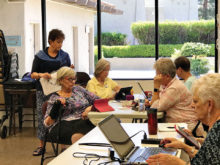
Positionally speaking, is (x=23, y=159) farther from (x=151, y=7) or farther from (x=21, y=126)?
(x=151, y=7)

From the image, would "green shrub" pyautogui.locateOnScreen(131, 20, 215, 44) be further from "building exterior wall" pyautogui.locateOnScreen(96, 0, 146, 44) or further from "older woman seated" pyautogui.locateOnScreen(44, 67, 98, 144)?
"older woman seated" pyautogui.locateOnScreen(44, 67, 98, 144)

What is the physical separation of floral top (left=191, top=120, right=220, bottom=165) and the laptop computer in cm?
45

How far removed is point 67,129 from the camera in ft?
16.8

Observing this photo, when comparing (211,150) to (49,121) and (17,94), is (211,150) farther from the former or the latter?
(17,94)

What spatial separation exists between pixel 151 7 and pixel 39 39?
2.37 meters

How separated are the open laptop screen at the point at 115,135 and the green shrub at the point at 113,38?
6.24 metres

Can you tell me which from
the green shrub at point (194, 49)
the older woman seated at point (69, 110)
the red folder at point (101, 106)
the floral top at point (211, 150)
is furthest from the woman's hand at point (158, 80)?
the green shrub at point (194, 49)

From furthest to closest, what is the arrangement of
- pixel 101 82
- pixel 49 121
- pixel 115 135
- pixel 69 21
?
pixel 69 21
pixel 101 82
pixel 49 121
pixel 115 135

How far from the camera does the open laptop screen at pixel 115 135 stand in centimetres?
300

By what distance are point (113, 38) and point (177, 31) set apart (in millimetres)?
1330

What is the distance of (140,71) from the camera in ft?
31.3

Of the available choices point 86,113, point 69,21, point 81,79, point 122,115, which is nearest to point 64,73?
point 86,113

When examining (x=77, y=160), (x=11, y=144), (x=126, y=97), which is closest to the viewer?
(x=77, y=160)

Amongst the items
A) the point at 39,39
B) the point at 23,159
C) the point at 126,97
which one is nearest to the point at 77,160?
the point at 126,97
